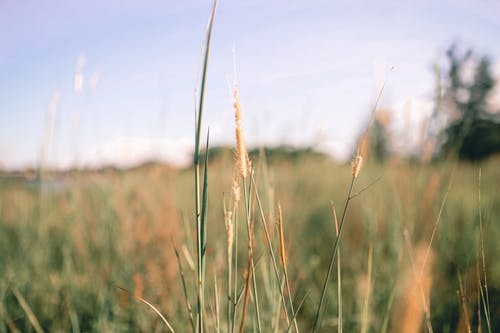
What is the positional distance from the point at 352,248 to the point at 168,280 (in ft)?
3.82

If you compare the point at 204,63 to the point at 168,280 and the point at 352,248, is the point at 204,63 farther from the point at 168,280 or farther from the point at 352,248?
the point at 352,248

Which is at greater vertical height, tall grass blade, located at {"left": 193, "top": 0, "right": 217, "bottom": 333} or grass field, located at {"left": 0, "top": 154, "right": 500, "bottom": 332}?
tall grass blade, located at {"left": 193, "top": 0, "right": 217, "bottom": 333}

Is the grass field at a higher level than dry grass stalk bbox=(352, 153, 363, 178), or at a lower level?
lower

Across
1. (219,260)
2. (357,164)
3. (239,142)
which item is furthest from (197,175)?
(219,260)

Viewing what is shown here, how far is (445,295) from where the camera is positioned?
1.44 metres

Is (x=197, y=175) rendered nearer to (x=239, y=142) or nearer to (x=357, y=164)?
(x=239, y=142)

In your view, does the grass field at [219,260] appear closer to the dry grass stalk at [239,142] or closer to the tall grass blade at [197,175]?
the tall grass blade at [197,175]

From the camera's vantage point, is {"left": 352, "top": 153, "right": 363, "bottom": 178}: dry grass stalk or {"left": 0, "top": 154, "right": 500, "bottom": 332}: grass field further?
{"left": 0, "top": 154, "right": 500, "bottom": 332}: grass field

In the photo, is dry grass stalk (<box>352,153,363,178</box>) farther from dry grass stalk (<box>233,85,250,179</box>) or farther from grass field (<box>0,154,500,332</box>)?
grass field (<box>0,154,500,332</box>)

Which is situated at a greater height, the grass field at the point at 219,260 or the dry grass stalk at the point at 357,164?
the dry grass stalk at the point at 357,164

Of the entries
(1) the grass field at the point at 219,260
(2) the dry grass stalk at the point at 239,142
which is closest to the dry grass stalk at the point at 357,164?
(2) the dry grass stalk at the point at 239,142

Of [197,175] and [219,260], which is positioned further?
[219,260]

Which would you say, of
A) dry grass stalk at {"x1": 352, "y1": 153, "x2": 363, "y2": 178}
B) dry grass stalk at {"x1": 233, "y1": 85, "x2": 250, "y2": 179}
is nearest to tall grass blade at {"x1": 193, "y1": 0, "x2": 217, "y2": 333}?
dry grass stalk at {"x1": 233, "y1": 85, "x2": 250, "y2": 179}

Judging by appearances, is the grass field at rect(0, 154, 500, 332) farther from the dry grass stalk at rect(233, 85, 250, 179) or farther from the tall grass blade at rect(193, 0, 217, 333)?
the dry grass stalk at rect(233, 85, 250, 179)
